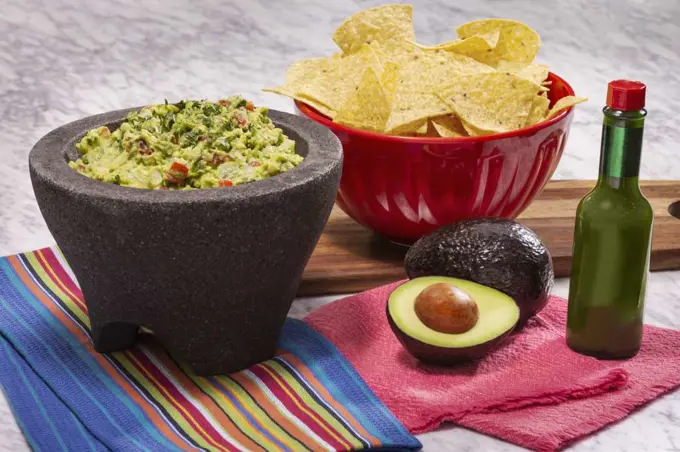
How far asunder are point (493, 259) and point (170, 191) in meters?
0.69

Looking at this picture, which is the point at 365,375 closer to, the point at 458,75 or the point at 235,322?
the point at 235,322

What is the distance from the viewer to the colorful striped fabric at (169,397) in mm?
2014

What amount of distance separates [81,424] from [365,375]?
559mm

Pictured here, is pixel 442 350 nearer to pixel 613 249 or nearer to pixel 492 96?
pixel 613 249

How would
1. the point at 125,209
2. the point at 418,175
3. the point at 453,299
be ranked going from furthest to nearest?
the point at 418,175 → the point at 453,299 → the point at 125,209

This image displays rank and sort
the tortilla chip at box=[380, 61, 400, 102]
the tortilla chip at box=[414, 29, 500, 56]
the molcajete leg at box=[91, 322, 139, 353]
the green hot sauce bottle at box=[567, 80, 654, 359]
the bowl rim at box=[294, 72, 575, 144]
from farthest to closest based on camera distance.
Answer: the tortilla chip at box=[414, 29, 500, 56], the tortilla chip at box=[380, 61, 400, 102], the bowl rim at box=[294, 72, 575, 144], the molcajete leg at box=[91, 322, 139, 353], the green hot sauce bottle at box=[567, 80, 654, 359]

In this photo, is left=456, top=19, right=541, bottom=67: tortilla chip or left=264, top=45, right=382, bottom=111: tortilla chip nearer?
left=264, top=45, right=382, bottom=111: tortilla chip

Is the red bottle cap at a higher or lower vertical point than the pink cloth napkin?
higher

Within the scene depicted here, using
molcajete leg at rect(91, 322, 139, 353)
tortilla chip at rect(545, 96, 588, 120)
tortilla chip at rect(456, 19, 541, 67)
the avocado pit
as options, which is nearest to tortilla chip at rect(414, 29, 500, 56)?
tortilla chip at rect(456, 19, 541, 67)

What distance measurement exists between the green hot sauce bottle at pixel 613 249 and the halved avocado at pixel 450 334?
158 millimetres

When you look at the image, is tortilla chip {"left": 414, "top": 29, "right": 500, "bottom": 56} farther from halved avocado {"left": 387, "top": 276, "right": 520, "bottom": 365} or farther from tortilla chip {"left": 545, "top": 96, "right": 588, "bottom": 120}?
halved avocado {"left": 387, "top": 276, "right": 520, "bottom": 365}

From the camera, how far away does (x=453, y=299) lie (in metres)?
2.19

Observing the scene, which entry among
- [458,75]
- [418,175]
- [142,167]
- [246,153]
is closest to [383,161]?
[418,175]

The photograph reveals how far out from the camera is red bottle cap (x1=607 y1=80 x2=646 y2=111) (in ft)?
6.84
